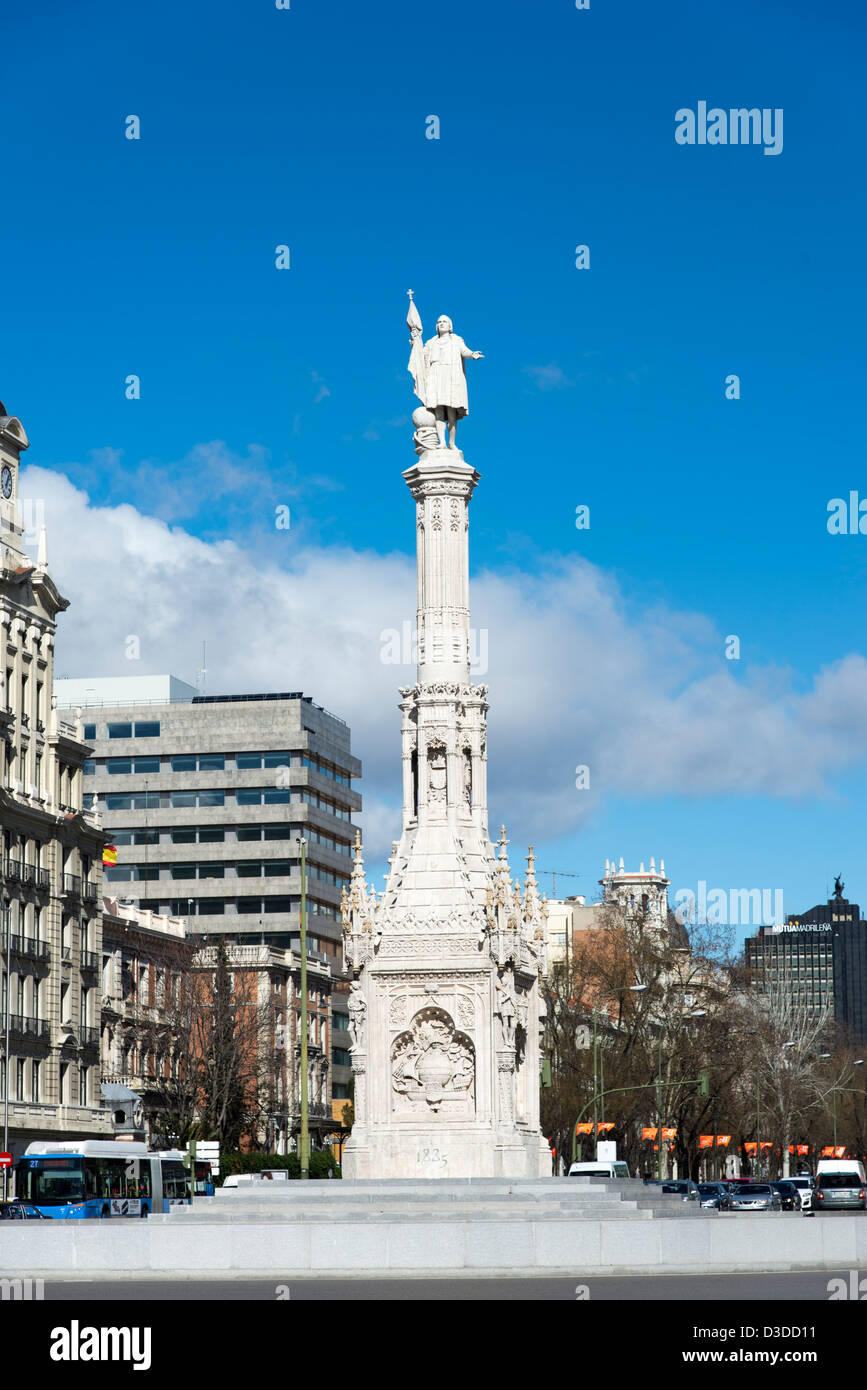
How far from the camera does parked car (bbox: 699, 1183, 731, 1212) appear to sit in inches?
2493

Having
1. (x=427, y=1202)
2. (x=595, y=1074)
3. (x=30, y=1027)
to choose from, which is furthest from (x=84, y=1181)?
(x=595, y=1074)

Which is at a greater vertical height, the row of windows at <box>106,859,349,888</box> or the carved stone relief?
the row of windows at <box>106,859,349,888</box>

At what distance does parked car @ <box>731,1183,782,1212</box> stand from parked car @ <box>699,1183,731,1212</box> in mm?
344

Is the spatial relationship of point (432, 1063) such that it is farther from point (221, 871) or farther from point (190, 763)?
point (190, 763)

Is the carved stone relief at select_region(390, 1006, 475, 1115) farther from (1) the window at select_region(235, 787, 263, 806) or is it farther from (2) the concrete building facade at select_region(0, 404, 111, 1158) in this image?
(1) the window at select_region(235, 787, 263, 806)

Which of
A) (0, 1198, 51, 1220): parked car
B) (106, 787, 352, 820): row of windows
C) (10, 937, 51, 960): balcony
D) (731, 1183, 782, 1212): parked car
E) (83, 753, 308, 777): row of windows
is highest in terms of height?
(83, 753, 308, 777): row of windows

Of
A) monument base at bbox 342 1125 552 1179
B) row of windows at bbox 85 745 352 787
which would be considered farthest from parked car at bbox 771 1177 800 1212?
row of windows at bbox 85 745 352 787

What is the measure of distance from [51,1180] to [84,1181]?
0.94 meters

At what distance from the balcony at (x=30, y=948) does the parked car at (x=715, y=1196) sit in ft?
86.8

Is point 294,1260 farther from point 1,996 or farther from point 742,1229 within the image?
point 1,996

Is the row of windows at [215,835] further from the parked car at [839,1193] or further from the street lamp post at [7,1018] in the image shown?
the parked car at [839,1193]
